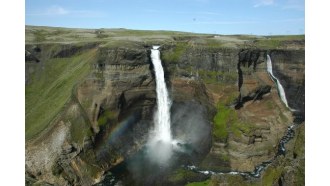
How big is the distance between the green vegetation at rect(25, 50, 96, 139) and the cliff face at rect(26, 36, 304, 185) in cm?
51

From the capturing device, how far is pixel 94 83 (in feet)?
105

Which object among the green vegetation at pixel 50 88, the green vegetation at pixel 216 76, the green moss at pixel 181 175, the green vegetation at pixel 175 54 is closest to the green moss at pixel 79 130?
the green vegetation at pixel 50 88

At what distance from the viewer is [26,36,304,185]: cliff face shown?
28.6 m

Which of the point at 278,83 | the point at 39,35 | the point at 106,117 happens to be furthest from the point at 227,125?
the point at 39,35

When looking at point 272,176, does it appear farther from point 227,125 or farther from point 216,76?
point 216,76

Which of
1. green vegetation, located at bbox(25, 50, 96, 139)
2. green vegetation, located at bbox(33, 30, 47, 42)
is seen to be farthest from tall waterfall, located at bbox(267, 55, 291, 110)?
green vegetation, located at bbox(33, 30, 47, 42)

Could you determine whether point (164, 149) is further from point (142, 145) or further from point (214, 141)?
point (214, 141)

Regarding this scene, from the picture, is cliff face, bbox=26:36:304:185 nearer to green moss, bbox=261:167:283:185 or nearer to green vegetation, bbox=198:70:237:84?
green vegetation, bbox=198:70:237:84

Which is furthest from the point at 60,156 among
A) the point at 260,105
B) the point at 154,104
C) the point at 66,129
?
the point at 260,105

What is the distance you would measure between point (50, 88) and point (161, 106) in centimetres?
1316

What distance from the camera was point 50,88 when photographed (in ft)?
132
